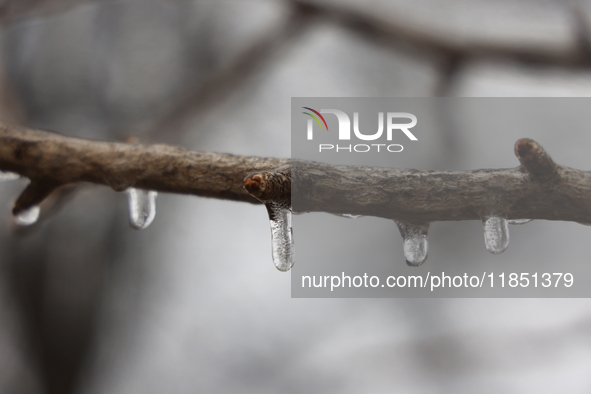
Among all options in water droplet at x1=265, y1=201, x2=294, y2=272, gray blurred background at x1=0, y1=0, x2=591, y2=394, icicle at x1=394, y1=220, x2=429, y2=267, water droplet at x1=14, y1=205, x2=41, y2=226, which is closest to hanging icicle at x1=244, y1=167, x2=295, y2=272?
water droplet at x1=265, y1=201, x2=294, y2=272

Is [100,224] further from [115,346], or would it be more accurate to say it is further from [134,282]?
[115,346]

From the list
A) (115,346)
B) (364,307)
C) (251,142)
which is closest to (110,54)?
(251,142)

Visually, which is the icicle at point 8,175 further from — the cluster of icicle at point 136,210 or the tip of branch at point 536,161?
the tip of branch at point 536,161

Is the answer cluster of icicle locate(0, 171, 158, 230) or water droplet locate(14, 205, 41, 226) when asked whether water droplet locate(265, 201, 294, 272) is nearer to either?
cluster of icicle locate(0, 171, 158, 230)

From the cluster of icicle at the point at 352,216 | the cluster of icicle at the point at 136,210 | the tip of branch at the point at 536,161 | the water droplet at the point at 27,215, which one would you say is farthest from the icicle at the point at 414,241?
the water droplet at the point at 27,215

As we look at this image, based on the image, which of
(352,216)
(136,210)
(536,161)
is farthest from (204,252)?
(536,161)

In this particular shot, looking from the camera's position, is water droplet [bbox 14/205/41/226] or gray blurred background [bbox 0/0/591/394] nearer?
water droplet [bbox 14/205/41/226]

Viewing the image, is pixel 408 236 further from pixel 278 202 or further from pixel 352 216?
pixel 278 202

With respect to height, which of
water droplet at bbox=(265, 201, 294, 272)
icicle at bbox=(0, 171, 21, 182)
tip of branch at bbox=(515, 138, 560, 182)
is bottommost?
water droplet at bbox=(265, 201, 294, 272)
